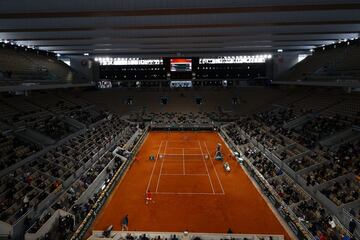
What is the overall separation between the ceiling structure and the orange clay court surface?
41.6 feet

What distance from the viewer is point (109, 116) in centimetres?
4350

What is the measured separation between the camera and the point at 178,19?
20.8 meters

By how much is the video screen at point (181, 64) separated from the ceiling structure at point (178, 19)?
53.7 feet

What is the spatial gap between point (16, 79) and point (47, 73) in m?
9.46

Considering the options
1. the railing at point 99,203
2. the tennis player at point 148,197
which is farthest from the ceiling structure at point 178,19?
the tennis player at point 148,197

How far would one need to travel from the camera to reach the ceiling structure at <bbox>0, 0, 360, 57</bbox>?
17312 millimetres

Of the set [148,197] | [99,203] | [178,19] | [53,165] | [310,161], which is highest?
[178,19]

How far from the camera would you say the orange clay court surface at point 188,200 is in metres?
15.4

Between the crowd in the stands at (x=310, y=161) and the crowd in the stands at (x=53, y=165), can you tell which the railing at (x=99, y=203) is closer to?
the crowd in the stands at (x=53, y=165)

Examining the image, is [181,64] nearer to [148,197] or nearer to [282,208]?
[148,197]

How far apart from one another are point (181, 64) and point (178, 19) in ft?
88.4

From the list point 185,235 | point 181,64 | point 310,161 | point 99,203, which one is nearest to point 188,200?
point 185,235

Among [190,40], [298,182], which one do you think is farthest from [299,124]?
[190,40]

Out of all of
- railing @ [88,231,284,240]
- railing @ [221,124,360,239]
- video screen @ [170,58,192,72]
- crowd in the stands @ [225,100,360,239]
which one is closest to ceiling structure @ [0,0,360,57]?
crowd in the stands @ [225,100,360,239]
